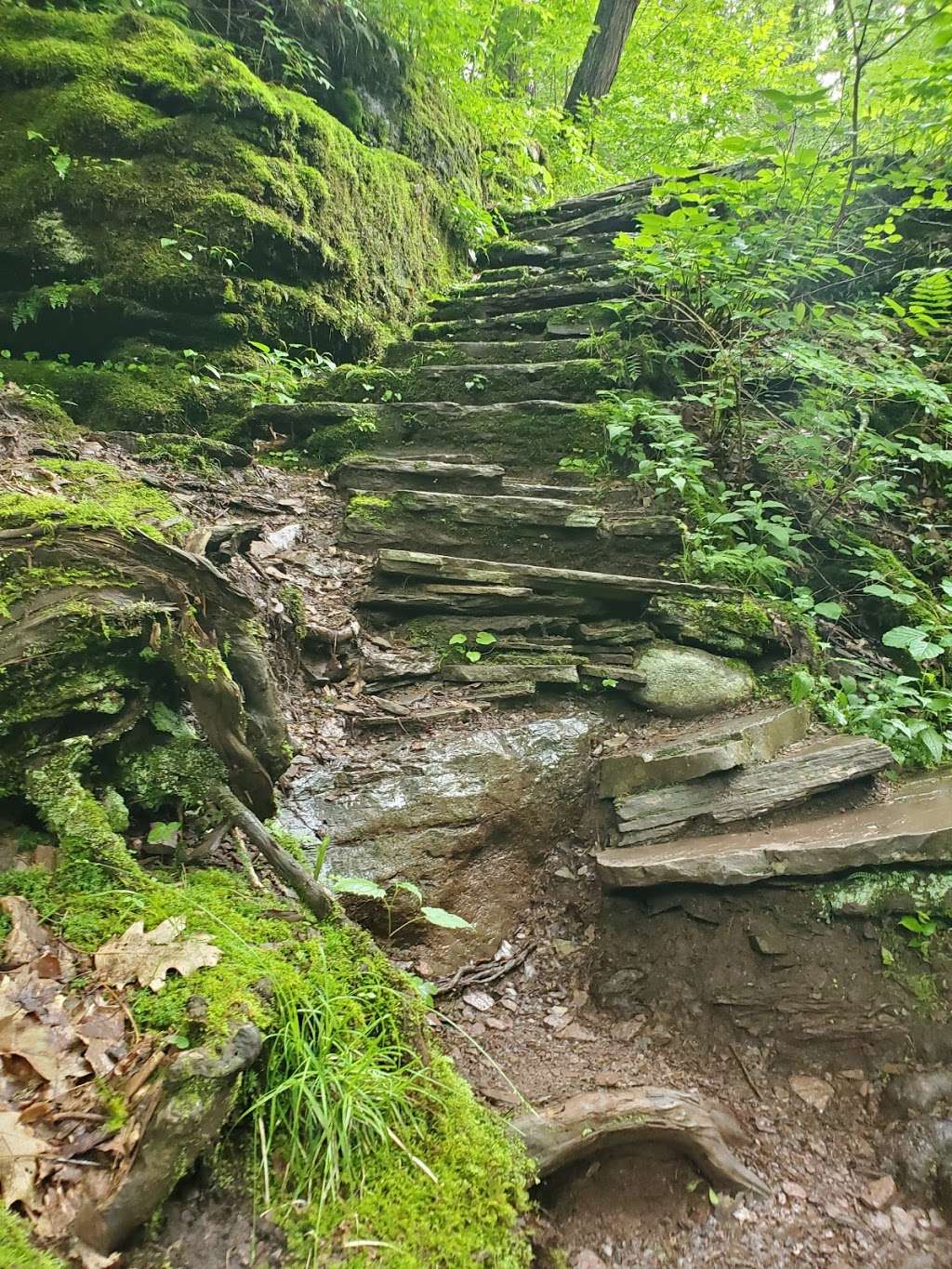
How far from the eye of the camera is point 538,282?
7.36 metres

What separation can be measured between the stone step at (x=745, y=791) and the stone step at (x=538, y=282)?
210 inches

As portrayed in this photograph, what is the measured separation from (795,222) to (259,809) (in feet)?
17.3

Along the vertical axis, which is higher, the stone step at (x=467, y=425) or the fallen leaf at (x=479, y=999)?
the stone step at (x=467, y=425)

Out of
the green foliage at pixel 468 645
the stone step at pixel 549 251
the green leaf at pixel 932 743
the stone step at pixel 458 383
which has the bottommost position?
the green leaf at pixel 932 743

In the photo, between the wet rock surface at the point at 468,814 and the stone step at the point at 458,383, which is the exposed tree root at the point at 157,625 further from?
the stone step at the point at 458,383

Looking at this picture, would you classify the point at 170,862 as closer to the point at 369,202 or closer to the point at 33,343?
the point at 33,343

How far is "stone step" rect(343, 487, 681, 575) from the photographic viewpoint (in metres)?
4.42

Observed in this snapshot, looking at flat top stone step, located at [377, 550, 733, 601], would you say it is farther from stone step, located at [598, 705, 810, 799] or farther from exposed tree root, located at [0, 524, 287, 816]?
exposed tree root, located at [0, 524, 287, 816]

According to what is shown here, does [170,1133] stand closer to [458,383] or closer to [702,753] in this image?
[702,753]

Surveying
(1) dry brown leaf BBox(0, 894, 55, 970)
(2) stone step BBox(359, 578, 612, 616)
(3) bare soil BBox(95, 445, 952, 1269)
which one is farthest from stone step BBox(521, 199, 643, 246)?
(1) dry brown leaf BBox(0, 894, 55, 970)

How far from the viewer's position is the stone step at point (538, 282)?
7090 millimetres

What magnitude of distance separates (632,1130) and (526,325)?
665 centimetres

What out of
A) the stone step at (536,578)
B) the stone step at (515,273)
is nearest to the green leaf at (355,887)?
the stone step at (536,578)

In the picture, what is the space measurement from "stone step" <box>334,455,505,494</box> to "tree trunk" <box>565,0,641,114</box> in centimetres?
1037
